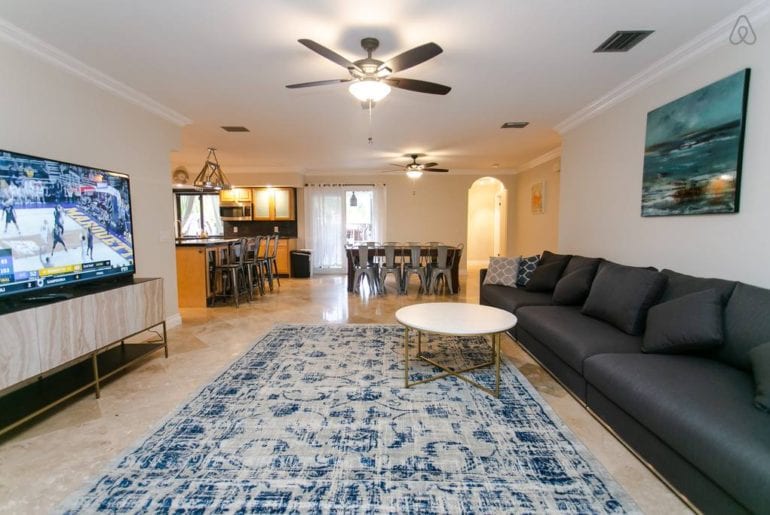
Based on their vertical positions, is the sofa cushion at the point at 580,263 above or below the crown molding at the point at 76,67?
below

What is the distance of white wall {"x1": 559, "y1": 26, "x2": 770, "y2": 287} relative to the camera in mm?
2219

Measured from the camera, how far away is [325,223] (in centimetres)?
873

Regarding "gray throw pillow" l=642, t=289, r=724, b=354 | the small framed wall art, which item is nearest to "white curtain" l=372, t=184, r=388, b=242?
the small framed wall art

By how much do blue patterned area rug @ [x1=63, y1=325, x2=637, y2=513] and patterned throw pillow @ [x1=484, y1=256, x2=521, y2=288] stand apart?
1.81m

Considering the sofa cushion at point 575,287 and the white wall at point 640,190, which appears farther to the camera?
the sofa cushion at point 575,287

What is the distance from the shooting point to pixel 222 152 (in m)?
6.52

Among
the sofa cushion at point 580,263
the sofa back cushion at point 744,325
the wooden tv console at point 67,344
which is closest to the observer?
the sofa back cushion at point 744,325

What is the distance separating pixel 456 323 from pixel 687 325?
1.41 m

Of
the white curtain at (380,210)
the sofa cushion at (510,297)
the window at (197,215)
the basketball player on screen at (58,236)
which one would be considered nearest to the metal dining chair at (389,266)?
the sofa cushion at (510,297)

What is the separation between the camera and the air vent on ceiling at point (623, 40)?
2.47 m

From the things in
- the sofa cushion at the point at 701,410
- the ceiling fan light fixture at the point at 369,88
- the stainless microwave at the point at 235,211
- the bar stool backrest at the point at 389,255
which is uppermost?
the ceiling fan light fixture at the point at 369,88

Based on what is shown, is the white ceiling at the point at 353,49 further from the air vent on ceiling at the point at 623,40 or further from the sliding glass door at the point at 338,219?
the sliding glass door at the point at 338,219

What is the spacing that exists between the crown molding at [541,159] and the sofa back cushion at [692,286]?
4216 mm

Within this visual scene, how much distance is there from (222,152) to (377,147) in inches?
116
